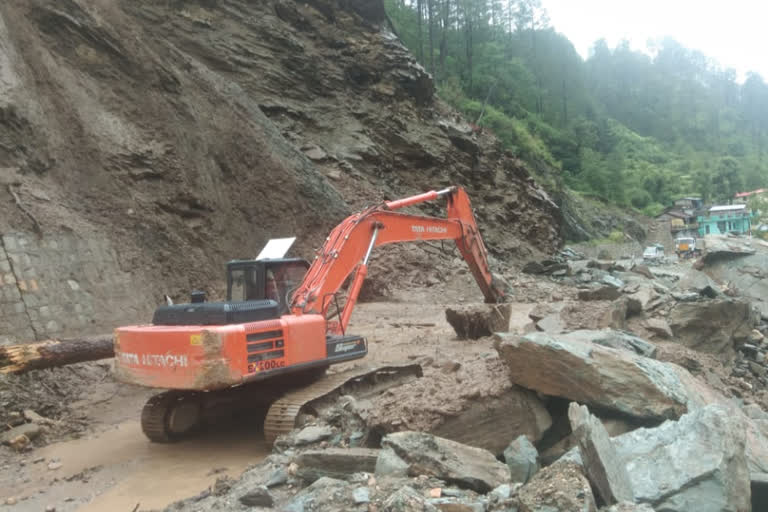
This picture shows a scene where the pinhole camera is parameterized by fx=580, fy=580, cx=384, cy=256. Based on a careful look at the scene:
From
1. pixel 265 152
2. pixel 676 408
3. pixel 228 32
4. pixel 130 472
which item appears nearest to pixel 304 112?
pixel 228 32

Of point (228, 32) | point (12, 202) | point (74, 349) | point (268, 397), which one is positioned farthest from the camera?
point (228, 32)

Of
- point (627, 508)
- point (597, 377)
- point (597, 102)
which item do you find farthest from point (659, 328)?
point (597, 102)

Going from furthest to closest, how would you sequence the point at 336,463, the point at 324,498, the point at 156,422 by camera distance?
the point at 156,422
the point at 336,463
the point at 324,498

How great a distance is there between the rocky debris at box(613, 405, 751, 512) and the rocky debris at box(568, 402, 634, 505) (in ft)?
0.42

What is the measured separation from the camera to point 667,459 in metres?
3.09

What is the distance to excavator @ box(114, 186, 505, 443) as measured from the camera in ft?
16.2

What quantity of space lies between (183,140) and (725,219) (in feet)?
194

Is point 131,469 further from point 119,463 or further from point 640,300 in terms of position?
point 640,300

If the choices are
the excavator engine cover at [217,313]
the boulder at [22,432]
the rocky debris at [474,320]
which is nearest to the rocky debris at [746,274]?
the rocky debris at [474,320]

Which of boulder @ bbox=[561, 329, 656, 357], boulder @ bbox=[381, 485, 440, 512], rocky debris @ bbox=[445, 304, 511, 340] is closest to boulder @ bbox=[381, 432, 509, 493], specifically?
boulder @ bbox=[381, 485, 440, 512]

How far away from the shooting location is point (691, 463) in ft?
9.87

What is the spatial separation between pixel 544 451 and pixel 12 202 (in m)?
8.81

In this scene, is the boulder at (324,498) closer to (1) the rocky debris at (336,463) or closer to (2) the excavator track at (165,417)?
(1) the rocky debris at (336,463)

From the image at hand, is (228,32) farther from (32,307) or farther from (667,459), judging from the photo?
(667,459)
